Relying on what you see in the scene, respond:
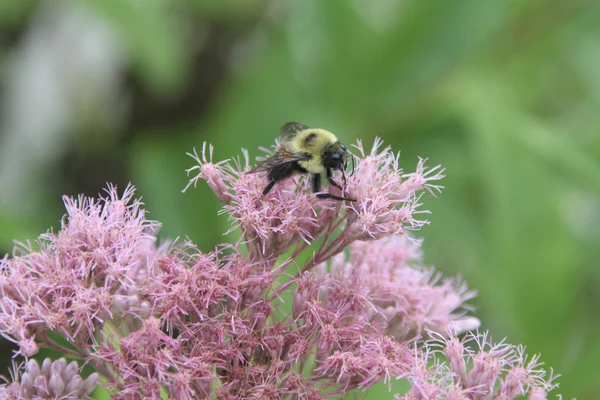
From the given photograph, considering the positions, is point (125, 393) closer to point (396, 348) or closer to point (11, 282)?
point (11, 282)

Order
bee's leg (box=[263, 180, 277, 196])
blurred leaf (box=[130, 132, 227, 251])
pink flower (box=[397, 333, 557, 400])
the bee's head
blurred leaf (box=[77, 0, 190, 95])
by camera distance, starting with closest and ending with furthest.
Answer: pink flower (box=[397, 333, 557, 400]) → bee's leg (box=[263, 180, 277, 196]) → the bee's head → blurred leaf (box=[77, 0, 190, 95]) → blurred leaf (box=[130, 132, 227, 251])

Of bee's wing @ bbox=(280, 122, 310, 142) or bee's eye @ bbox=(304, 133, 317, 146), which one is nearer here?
bee's eye @ bbox=(304, 133, 317, 146)

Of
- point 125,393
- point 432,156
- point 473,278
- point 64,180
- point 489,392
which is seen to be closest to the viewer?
point 125,393

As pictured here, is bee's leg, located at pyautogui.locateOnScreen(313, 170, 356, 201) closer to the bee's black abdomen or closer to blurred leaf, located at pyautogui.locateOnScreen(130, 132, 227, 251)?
the bee's black abdomen

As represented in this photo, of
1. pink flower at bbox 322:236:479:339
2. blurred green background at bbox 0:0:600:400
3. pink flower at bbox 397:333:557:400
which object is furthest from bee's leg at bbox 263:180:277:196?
blurred green background at bbox 0:0:600:400

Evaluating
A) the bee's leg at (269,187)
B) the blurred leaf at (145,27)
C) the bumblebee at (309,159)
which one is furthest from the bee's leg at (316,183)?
the blurred leaf at (145,27)

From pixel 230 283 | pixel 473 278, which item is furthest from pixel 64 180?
pixel 230 283
